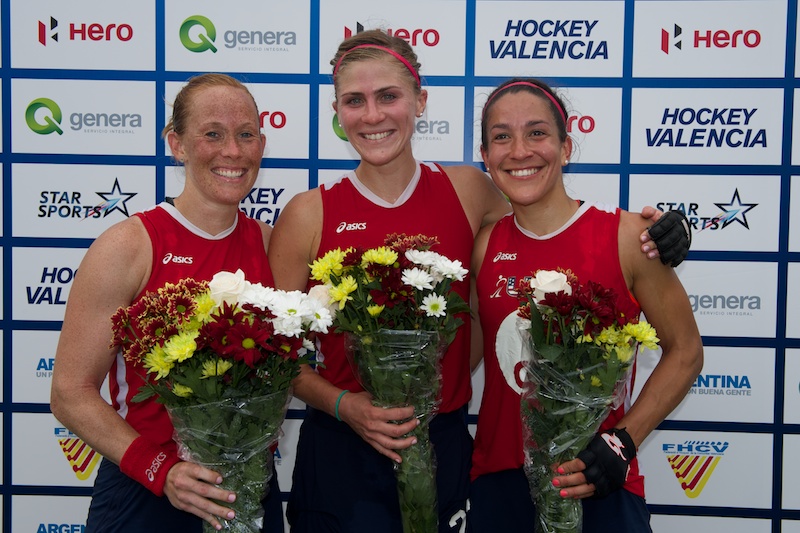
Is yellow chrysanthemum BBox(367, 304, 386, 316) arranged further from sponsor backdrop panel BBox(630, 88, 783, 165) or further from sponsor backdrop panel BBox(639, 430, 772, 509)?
sponsor backdrop panel BBox(639, 430, 772, 509)

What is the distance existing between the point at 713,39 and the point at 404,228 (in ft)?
7.04

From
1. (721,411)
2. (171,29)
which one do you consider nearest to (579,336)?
(721,411)

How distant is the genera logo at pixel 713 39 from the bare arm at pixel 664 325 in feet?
5.42

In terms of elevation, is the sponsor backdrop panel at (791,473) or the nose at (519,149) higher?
the nose at (519,149)

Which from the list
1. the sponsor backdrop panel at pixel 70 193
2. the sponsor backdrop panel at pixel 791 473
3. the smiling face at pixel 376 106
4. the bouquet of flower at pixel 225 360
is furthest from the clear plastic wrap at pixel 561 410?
the sponsor backdrop panel at pixel 70 193

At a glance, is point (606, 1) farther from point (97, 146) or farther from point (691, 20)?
point (97, 146)

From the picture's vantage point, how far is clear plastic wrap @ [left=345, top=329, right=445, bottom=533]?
175cm

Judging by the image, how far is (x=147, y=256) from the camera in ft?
6.81

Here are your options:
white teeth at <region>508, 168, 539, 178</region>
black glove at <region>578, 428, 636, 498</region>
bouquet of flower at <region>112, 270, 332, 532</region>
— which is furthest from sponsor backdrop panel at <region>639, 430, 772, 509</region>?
bouquet of flower at <region>112, 270, 332, 532</region>

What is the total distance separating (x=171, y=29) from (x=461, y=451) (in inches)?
103

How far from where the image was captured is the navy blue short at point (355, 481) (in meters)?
2.21

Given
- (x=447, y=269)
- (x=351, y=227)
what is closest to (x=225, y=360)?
(x=447, y=269)

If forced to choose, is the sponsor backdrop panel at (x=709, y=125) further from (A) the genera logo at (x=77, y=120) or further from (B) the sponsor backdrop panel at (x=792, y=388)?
(A) the genera logo at (x=77, y=120)

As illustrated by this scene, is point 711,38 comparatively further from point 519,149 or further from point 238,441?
point 238,441
